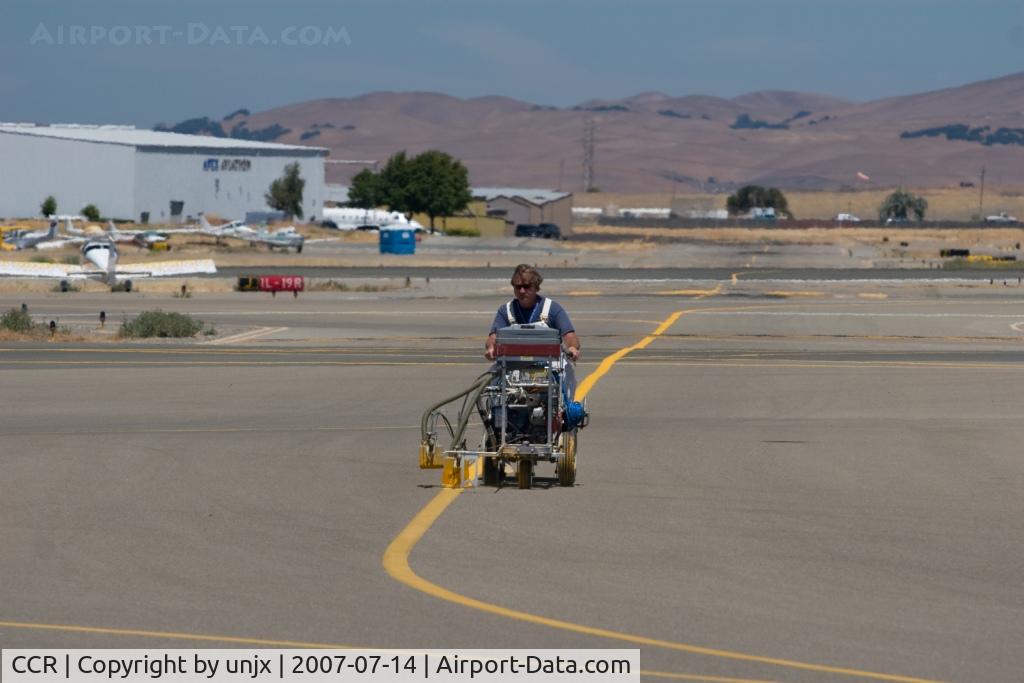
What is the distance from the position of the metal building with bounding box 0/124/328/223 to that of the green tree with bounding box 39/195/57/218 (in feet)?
13.0

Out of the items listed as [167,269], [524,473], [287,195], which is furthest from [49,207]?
[524,473]

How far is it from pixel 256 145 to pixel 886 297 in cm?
12227

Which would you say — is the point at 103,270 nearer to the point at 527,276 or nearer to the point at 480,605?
the point at 527,276

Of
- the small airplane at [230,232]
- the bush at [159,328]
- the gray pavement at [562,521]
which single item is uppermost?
the small airplane at [230,232]

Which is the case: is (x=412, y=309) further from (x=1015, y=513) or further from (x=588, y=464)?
(x=1015, y=513)

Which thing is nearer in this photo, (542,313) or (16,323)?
(542,313)

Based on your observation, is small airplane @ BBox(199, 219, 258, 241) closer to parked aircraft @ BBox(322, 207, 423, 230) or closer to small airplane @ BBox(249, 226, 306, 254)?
small airplane @ BBox(249, 226, 306, 254)

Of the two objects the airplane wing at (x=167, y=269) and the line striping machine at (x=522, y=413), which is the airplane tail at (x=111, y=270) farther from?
the line striping machine at (x=522, y=413)

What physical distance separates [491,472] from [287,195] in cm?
15090

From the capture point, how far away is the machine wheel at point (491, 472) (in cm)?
1316

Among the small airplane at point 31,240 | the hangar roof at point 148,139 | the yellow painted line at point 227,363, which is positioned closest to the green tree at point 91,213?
the hangar roof at point 148,139

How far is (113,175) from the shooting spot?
14838 centimetres

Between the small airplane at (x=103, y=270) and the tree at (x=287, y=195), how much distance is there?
9785 centimetres

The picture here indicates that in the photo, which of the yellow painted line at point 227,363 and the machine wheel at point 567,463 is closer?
the machine wheel at point 567,463
